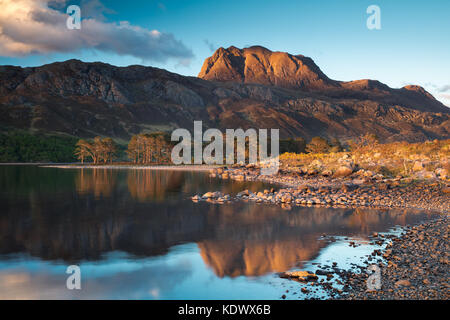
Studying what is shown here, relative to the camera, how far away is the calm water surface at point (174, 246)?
9.87 m

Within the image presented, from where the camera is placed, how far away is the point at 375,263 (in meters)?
11.3

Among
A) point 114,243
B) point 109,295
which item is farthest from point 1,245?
point 109,295

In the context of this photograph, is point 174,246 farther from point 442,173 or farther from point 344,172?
point 344,172

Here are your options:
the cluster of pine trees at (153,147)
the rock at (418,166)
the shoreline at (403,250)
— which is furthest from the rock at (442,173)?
the cluster of pine trees at (153,147)

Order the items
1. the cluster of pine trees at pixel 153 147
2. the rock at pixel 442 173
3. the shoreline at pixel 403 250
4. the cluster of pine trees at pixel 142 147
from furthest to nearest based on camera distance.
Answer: the cluster of pine trees at pixel 142 147
the cluster of pine trees at pixel 153 147
the rock at pixel 442 173
the shoreline at pixel 403 250

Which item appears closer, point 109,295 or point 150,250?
point 109,295

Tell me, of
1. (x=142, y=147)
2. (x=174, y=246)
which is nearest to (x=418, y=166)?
(x=174, y=246)

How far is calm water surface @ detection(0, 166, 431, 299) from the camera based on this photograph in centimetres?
987

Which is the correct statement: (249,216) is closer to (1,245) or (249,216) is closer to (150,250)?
(150,250)

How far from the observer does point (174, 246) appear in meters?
14.5

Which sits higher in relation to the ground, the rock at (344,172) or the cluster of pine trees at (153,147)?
the cluster of pine trees at (153,147)

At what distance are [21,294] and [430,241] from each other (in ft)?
46.5

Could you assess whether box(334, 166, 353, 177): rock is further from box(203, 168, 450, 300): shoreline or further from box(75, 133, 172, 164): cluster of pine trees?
box(75, 133, 172, 164): cluster of pine trees

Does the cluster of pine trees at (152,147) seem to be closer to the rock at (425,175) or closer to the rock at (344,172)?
the rock at (344,172)
